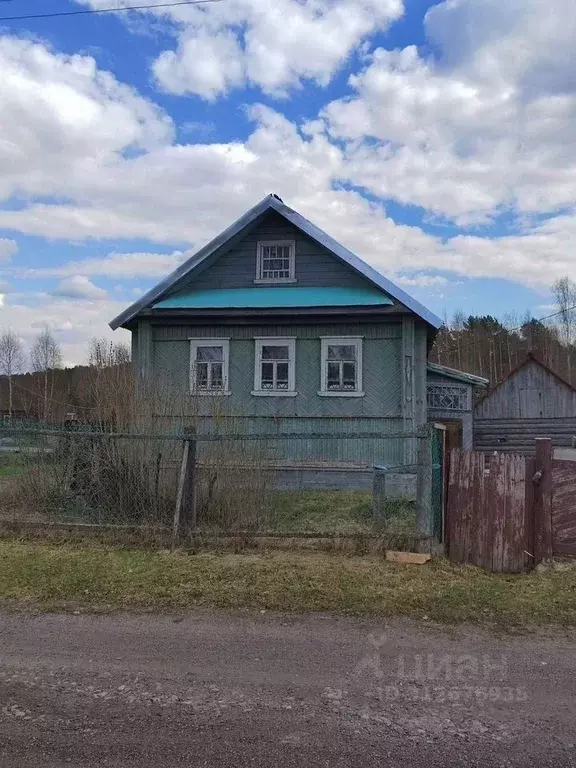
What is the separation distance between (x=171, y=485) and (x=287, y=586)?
317 centimetres

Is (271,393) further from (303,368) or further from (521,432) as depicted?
(521,432)

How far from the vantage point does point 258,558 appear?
7512mm

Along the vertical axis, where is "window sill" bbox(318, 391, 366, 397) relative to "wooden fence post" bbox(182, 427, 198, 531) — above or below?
above

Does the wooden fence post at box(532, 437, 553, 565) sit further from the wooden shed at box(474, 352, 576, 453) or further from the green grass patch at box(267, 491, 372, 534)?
the wooden shed at box(474, 352, 576, 453)

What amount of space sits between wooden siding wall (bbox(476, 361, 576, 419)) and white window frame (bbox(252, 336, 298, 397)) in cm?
1934

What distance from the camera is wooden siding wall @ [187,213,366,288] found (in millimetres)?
15016

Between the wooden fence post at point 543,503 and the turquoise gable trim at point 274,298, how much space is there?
7089mm

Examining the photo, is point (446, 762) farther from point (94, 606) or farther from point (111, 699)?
point (94, 606)

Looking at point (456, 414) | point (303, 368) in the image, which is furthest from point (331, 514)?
point (456, 414)

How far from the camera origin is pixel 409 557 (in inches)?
288

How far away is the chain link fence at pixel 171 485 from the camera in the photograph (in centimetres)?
825

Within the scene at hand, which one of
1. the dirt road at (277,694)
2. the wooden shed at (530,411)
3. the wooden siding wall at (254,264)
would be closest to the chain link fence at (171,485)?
the dirt road at (277,694)

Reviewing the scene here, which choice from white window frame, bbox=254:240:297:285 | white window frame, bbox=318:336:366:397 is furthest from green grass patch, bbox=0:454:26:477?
→ white window frame, bbox=254:240:297:285

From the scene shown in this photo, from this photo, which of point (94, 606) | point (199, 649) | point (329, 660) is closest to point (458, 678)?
point (329, 660)
